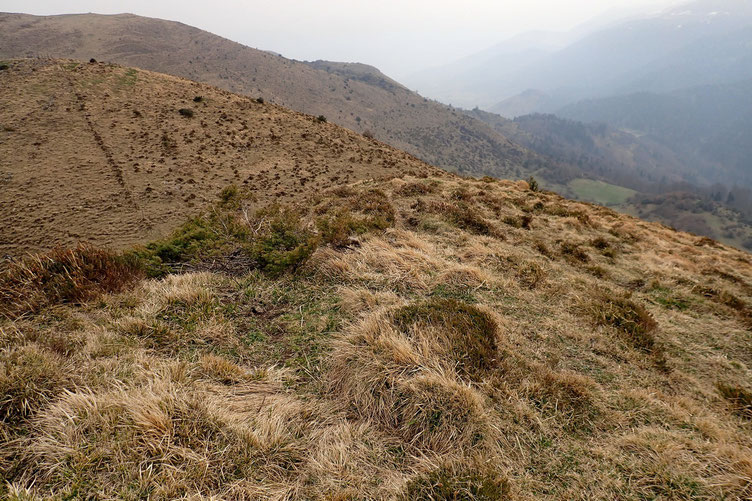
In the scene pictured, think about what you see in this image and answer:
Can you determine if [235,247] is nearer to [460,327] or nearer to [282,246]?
[282,246]

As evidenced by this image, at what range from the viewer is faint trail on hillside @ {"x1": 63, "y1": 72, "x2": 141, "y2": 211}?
21312mm

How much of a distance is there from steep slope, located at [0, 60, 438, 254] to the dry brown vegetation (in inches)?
645

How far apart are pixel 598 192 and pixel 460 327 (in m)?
207

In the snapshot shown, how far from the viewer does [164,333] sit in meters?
4.97

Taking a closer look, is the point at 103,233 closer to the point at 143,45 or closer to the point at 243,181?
the point at 243,181

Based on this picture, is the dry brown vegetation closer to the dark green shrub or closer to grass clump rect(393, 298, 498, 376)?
grass clump rect(393, 298, 498, 376)

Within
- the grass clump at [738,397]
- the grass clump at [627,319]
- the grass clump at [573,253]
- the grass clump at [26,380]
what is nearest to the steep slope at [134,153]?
the grass clump at [26,380]

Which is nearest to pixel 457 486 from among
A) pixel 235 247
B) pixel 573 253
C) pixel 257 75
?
pixel 235 247

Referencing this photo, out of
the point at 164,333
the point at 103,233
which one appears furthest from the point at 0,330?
the point at 103,233

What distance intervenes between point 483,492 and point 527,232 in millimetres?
11422

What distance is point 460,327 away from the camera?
5207 mm

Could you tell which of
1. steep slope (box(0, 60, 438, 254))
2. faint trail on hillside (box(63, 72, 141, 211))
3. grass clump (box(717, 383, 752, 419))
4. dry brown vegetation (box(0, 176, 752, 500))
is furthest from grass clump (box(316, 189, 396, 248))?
faint trail on hillside (box(63, 72, 141, 211))

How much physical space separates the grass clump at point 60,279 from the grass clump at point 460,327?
5.49 meters

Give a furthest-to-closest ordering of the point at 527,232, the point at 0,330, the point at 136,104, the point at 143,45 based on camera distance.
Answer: the point at 143,45
the point at 136,104
the point at 527,232
the point at 0,330
